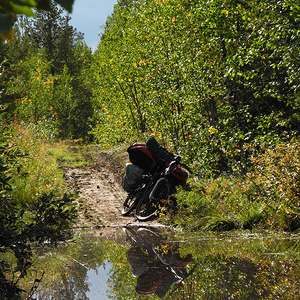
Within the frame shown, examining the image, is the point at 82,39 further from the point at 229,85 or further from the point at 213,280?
the point at 213,280

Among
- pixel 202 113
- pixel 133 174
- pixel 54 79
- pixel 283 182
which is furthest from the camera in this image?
pixel 54 79

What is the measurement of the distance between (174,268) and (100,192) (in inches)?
331

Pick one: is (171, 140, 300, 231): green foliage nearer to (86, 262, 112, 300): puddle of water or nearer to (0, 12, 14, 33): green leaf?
(86, 262, 112, 300): puddle of water

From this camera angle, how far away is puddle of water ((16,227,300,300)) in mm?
4391

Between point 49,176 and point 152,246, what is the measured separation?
620cm

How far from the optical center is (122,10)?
19812 millimetres

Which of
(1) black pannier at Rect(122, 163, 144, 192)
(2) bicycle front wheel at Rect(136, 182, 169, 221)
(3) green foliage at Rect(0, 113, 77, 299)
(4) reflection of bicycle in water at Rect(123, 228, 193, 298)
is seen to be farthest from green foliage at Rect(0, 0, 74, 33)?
(1) black pannier at Rect(122, 163, 144, 192)

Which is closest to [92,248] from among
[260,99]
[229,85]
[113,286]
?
[113,286]

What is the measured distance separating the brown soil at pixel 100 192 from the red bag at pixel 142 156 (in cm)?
135

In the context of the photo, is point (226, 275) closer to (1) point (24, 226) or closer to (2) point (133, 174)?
(1) point (24, 226)

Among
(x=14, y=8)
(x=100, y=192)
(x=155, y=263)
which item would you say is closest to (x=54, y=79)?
(x=100, y=192)

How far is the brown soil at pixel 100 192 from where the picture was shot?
10.3m

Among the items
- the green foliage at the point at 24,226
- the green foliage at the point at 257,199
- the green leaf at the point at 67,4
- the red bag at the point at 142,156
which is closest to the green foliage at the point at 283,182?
the green foliage at the point at 257,199

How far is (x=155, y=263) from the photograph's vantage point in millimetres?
5828
